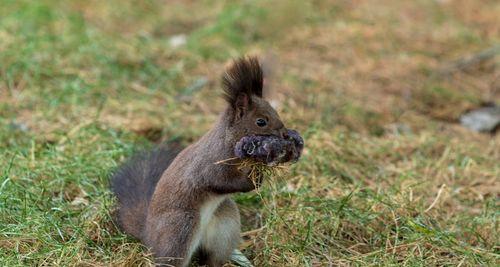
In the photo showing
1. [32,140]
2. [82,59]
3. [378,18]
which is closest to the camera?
[32,140]

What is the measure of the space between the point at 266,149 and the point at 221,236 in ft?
1.51

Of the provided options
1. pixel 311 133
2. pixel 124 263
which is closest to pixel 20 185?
pixel 124 263

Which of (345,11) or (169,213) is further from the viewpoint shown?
(345,11)

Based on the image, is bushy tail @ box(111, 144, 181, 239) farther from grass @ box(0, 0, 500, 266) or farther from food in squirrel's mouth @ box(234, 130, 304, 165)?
food in squirrel's mouth @ box(234, 130, 304, 165)

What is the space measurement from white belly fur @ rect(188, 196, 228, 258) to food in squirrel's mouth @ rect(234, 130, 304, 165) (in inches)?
9.7

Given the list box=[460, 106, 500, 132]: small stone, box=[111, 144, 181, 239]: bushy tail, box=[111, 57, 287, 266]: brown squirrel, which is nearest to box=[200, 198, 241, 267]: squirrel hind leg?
box=[111, 57, 287, 266]: brown squirrel

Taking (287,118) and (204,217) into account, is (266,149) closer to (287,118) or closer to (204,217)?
(204,217)

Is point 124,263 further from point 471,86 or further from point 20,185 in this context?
point 471,86

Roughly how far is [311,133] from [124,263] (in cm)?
175

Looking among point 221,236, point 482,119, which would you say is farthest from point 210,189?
point 482,119

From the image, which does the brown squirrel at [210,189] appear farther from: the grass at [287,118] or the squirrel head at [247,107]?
the grass at [287,118]

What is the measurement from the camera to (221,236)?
3.12m

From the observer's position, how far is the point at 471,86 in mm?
6098

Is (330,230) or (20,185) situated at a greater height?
(20,185)
